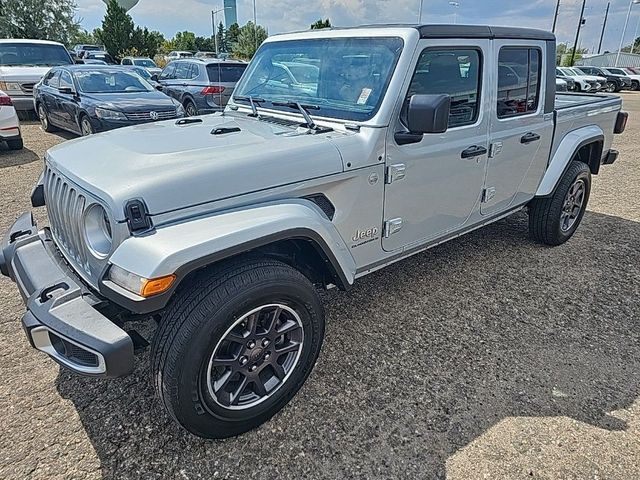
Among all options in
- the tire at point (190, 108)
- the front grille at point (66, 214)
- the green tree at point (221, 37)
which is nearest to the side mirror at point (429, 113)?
the front grille at point (66, 214)

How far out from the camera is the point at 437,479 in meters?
2.12

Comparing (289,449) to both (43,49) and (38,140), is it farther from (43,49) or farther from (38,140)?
(43,49)

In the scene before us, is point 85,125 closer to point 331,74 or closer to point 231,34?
point 331,74

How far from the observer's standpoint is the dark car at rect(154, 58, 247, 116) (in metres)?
10.5

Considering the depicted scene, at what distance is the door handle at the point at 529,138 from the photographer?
12.1ft

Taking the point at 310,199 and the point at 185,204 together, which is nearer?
the point at 185,204

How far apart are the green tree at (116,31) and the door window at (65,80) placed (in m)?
32.5

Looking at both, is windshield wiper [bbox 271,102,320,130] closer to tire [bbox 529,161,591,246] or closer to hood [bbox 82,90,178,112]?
tire [bbox 529,161,591,246]

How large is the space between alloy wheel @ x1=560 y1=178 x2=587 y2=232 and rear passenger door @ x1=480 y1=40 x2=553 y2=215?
0.66 m

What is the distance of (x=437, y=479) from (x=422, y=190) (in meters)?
1.68

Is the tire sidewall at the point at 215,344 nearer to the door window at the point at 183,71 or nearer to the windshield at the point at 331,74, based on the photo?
the windshield at the point at 331,74

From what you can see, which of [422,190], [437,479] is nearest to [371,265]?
[422,190]

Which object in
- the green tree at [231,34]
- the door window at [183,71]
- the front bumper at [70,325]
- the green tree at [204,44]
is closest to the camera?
the front bumper at [70,325]

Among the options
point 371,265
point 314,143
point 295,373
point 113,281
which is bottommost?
point 295,373
